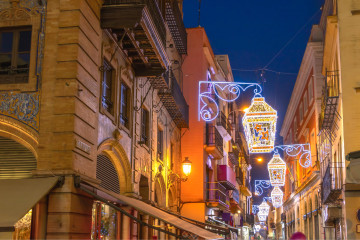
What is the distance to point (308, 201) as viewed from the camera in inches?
1358

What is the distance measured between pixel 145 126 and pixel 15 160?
7755mm

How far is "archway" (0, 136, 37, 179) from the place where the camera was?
12.1m

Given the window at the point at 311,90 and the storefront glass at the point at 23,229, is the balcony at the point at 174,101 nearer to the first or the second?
the window at the point at 311,90

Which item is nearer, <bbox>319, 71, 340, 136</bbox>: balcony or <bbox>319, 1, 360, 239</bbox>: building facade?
<bbox>319, 1, 360, 239</bbox>: building facade

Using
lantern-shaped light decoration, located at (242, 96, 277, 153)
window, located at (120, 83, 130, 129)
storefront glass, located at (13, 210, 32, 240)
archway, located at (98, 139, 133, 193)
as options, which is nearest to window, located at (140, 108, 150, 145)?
window, located at (120, 83, 130, 129)

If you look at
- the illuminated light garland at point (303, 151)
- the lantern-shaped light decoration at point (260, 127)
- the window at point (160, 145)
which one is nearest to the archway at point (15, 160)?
the lantern-shaped light decoration at point (260, 127)

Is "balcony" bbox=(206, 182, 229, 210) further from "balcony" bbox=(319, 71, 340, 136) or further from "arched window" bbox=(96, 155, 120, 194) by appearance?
"arched window" bbox=(96, 155, 120, 194)

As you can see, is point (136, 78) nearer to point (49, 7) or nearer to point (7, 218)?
point (49, 7)

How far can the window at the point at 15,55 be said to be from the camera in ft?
40.6

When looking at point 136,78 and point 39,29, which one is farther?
point 136,78

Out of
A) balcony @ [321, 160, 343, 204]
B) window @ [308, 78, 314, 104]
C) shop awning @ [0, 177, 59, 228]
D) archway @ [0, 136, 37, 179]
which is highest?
window @ [308, 78, 314, 104]

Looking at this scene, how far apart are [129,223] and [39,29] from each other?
6.67m

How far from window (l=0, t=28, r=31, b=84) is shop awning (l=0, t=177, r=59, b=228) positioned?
2478mm

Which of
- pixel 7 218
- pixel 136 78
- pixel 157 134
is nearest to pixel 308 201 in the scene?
pixel 157 134
